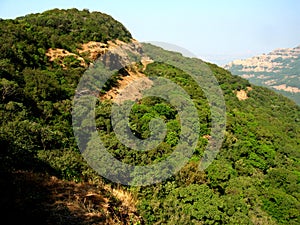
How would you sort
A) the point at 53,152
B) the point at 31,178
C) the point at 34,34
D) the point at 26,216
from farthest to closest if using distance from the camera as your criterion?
the point at 34,34 → the point at 53,152 → the point at 31,178 → the point at 26,216

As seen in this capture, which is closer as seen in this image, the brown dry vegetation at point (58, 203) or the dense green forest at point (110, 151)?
the brown dry vegetation at point (58, 203)

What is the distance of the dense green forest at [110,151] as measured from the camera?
1002cm

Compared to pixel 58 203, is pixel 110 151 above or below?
below

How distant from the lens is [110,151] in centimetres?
2117

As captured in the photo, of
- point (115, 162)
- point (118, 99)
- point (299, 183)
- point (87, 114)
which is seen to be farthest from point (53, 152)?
point (299, 183)

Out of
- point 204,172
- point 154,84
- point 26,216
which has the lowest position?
point 204,172

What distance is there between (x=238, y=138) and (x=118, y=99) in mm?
18452

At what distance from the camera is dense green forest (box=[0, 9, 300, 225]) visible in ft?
32.9

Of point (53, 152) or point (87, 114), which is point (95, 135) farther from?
point (53, 152)

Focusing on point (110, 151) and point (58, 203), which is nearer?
point (58, 203)

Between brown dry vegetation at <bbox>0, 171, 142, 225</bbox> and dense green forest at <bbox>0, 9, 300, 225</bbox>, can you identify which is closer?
brown dry vegetation at <bbox>0, 171, 142, 225</bbox>

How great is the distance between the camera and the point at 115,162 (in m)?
20.1

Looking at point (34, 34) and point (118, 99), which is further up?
point (34, 34)

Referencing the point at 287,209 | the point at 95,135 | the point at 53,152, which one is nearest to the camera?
the point at 53,152
